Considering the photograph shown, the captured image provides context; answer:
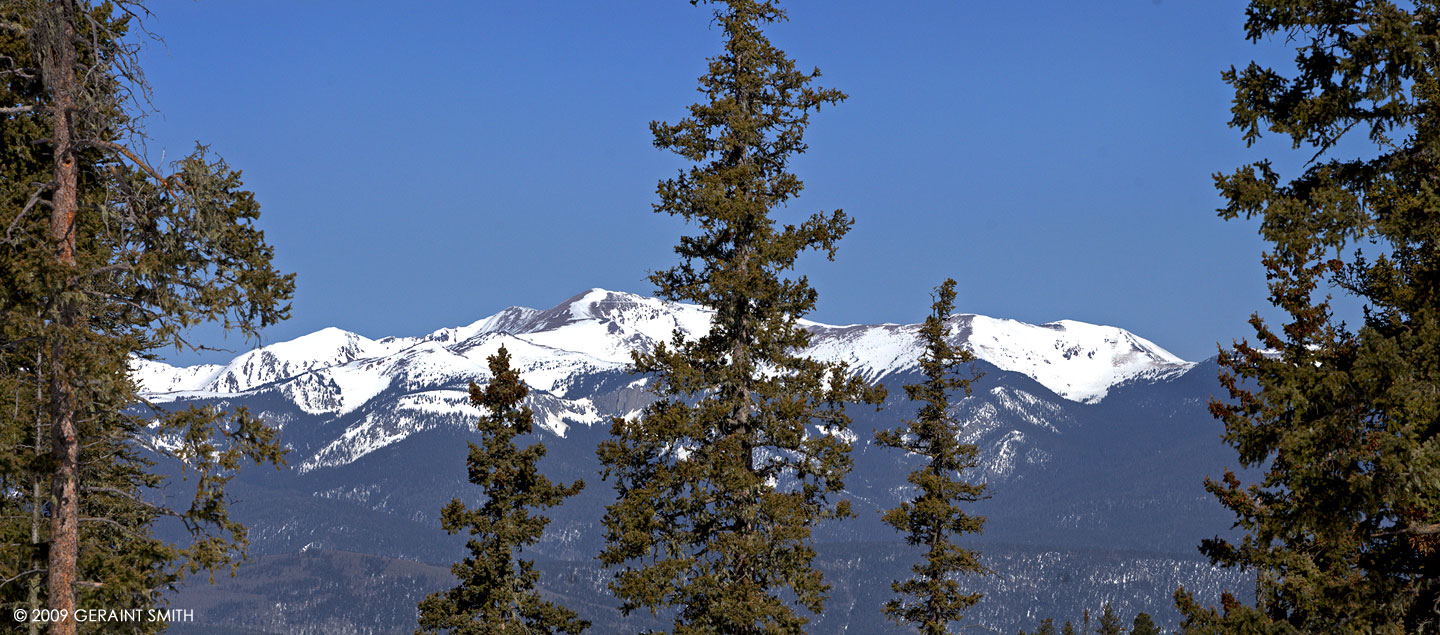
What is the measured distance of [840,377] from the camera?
26.2m

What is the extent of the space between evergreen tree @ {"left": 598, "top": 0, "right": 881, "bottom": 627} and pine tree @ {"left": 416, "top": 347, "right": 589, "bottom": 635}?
7080 millimetres

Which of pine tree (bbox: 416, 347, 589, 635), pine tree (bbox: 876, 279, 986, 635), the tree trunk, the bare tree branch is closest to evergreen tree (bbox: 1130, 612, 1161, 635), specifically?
pine tree (bbox: 876, 279, 986, 635)

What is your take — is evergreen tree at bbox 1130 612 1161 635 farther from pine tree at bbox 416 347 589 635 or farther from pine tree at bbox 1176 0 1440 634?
pine tree at bbox 1176 0 1440 634

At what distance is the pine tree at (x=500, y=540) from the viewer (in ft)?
108

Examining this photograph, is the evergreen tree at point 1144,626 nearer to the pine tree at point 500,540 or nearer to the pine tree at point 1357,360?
the pine tree at point 500,540

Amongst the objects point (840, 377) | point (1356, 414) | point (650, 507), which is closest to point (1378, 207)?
point (1356, 414)

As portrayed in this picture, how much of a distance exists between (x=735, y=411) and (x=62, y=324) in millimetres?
13365

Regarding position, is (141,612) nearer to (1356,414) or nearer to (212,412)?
(212,412)

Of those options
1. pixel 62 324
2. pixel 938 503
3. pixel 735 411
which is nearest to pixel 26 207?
pixel 62 324

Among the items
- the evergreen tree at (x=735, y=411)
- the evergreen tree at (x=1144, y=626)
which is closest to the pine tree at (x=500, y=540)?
the evergreen tree at (x=735, y=411)

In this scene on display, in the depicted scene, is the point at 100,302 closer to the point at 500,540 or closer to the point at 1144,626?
the point at 500,540

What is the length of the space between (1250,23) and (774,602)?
13.4 metres

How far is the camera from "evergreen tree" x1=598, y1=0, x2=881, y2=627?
24.9 metres

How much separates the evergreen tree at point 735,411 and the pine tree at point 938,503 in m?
12.2
